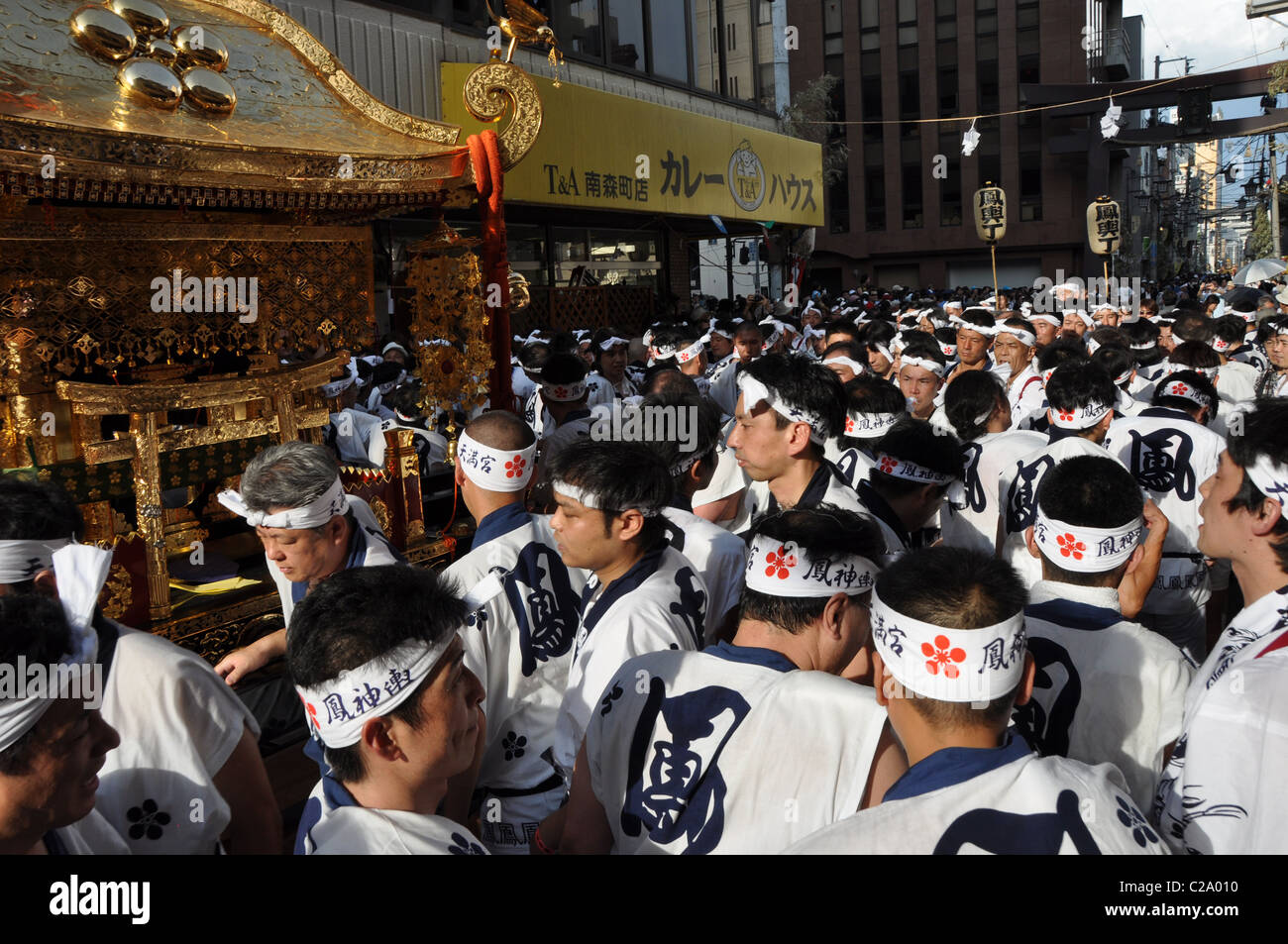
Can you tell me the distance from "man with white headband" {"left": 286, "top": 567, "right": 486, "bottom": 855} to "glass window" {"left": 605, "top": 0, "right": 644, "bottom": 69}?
1404 cm

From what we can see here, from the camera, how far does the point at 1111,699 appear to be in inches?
97.7

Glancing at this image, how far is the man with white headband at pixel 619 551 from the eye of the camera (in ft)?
8.77

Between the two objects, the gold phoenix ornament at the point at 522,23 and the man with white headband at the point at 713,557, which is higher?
the gold phoenix ornament at the point at 522,23

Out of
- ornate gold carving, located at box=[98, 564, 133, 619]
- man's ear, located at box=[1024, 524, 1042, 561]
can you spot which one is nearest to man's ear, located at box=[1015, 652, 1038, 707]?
man's ear, located at box=[1024, 524, 1042, 561]

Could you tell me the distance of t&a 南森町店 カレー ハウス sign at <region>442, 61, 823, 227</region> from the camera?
37.7 feet

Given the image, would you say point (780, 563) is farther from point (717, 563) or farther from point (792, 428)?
point (792, 428)

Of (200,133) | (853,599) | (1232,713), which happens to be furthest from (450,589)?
(200,133)

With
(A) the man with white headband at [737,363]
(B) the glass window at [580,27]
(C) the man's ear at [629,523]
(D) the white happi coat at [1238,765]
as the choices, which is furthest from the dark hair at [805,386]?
(B) the glass window at [580,27]

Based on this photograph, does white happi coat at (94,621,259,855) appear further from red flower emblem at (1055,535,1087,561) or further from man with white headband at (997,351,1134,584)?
man with white headband at (997,351,1134,584)

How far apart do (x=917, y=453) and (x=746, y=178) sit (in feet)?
43.7

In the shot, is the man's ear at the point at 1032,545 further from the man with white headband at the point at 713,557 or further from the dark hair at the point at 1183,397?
the dark hair at the point at 1183,397

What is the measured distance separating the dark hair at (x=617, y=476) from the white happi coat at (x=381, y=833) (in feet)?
3.71

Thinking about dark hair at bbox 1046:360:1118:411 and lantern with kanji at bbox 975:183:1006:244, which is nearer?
dark hair at bbox 1046:360:1118:411

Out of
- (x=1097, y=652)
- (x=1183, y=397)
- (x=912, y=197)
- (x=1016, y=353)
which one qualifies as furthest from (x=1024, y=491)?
(x=912, y=197)
